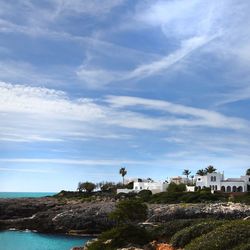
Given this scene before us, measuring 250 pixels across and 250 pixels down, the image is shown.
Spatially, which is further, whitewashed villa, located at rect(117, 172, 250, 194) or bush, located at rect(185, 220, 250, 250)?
whitewashed villa, located at rect(117, 172, 250, 194)

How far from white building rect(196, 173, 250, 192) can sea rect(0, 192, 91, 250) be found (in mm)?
61187

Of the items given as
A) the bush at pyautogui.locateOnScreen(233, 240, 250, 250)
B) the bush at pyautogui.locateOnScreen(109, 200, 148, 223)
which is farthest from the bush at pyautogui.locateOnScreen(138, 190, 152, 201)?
the bush at pyautogui.locateOnScreen(233, 240, 250, 250)

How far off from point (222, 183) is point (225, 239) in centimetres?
10153

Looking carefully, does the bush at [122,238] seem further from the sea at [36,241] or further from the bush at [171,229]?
the sea at [36,241]

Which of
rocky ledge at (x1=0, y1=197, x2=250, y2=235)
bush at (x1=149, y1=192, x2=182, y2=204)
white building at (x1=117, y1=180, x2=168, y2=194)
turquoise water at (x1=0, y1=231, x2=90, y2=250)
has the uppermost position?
white building at (x1=117, y1=180, x2=168, y2=194)

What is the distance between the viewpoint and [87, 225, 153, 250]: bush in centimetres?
2689

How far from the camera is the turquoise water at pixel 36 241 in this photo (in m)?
52.5

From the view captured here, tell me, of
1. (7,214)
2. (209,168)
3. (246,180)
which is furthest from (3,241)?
(209,168)

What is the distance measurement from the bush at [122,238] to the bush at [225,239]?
21.1 feet

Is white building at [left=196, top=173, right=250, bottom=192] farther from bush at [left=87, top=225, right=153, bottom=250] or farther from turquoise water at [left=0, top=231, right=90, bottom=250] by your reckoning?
bush at [left=87, top=225, right=153, bottom=250]

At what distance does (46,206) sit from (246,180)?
174ft

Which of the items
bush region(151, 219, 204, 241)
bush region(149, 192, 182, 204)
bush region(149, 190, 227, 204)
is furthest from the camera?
bush region(149, 192, 182, 204)

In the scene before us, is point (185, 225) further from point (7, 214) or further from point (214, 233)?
point (7, 214)

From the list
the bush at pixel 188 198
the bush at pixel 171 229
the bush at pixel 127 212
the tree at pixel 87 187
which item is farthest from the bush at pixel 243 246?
the tree at pixel 87 187
